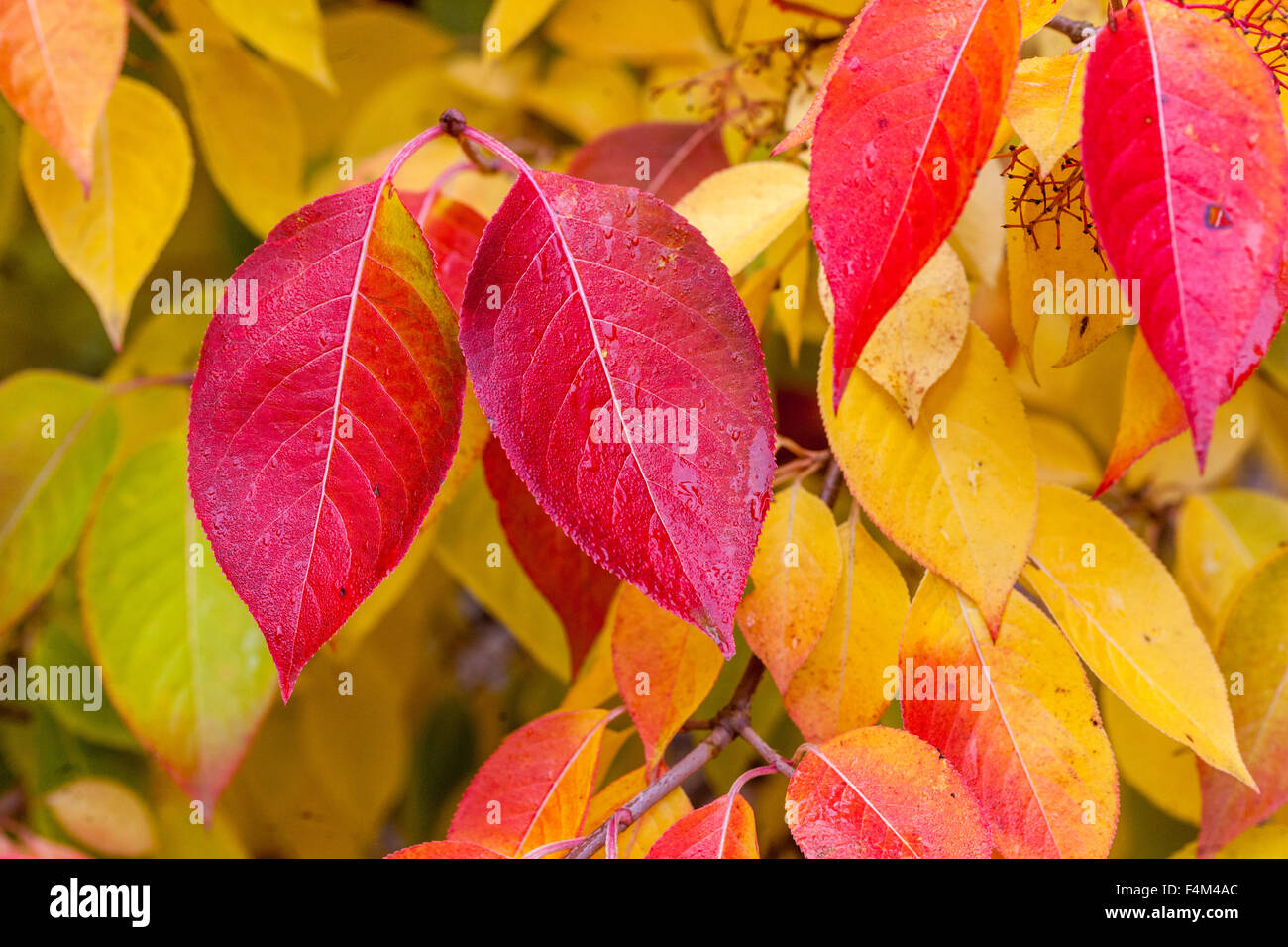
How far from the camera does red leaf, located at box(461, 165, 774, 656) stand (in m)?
0.34

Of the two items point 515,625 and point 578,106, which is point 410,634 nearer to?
point 515,625

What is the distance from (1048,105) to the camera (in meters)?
0.35

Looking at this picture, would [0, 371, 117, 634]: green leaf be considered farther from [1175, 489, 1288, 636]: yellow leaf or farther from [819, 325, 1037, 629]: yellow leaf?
[1175, 489, 1288, 636]: yellow leaf

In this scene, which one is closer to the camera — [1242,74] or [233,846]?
[1242,74]

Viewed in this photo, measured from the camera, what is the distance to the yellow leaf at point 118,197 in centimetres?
61

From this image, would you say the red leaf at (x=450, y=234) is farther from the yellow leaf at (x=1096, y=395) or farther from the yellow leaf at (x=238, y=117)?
the yellow leaf at (x=1096, y=395)

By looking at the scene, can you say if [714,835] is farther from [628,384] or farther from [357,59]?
[357,59]

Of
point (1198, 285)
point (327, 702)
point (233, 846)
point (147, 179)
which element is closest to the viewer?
point (1198, 285)

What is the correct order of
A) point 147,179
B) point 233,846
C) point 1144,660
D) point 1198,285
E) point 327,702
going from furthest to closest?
point 327,702, point 233,846, point 147,179, point 1144,660, point 1198,285

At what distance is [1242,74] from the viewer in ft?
0.99

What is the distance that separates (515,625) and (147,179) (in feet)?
1.26

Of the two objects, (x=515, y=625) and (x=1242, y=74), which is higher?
(x=1242, y=74)

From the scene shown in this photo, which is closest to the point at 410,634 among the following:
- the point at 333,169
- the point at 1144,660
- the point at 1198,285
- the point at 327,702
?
the point at 327,702

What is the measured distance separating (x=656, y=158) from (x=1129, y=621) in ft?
1.33
